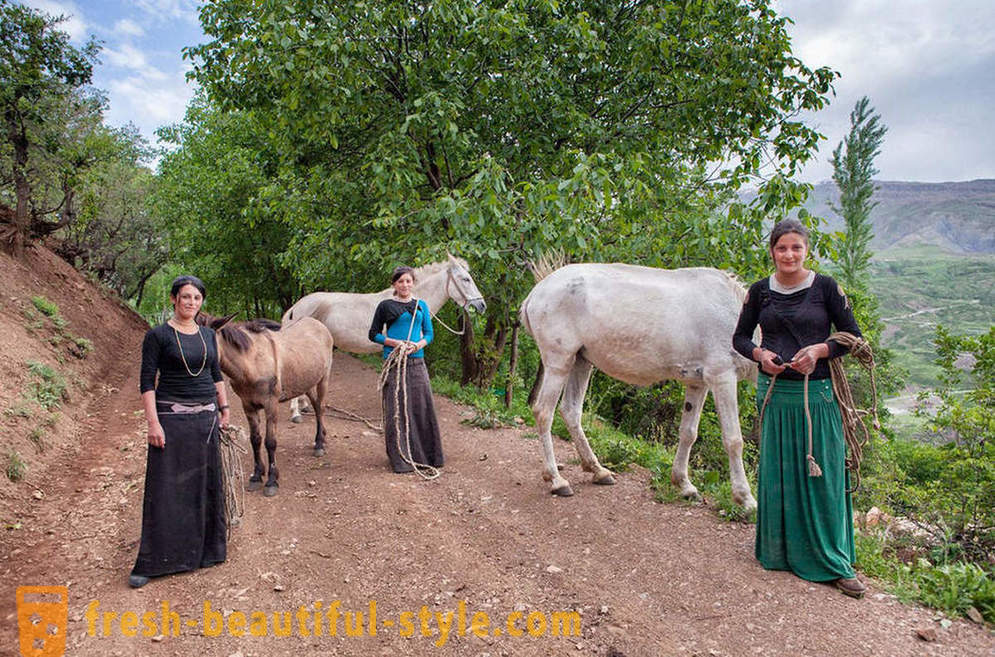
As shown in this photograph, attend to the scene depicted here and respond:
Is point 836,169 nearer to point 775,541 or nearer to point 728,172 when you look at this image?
point 728,172

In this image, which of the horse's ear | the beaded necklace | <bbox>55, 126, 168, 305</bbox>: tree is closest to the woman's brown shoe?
the beaded necklace

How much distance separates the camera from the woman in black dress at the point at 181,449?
158 inches

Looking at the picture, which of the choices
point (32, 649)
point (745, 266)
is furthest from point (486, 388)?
point (32, 649)

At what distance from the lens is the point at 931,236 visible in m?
187

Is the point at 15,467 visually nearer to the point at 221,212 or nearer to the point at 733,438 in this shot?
the point at 733,438

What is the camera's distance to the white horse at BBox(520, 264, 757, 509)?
16.0 feet

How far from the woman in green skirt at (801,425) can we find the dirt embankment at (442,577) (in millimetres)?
219

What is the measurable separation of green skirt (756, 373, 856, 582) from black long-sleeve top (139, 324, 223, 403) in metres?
3.99

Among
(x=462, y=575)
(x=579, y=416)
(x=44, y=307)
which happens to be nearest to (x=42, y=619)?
(x=462, y=575)

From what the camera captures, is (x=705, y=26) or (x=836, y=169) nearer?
(x=705, y=26)

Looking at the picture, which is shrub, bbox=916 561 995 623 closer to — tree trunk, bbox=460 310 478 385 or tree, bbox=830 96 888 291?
tree trunk, bbox=460 310 478 385

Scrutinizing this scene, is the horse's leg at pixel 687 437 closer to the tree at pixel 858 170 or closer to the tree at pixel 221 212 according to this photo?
the tree at pixel 221 212

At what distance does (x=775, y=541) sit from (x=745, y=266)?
4.08 meters

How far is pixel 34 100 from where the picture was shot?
13.4 metres
